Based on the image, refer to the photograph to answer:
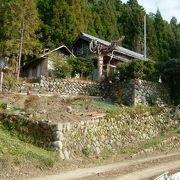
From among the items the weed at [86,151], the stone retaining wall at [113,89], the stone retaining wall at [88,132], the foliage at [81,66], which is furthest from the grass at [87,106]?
the foliage at [81,66]

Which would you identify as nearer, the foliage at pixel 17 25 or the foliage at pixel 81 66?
the foliage at pixel 81 66

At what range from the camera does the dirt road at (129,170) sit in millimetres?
8259

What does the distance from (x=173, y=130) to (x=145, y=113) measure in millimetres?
1941

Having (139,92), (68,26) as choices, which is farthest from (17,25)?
(139,92)

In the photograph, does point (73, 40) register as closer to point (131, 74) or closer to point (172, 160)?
point (131, 74)

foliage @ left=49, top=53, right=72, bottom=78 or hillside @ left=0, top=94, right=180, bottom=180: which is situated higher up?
foliage @ left=49, top=53, right=72, bottom=78

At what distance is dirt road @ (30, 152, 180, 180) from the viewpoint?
8.26 m

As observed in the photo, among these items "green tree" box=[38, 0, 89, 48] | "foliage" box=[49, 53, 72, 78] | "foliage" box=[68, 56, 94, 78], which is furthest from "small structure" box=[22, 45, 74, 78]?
"green tree" box=[38, 0, 89, 48]

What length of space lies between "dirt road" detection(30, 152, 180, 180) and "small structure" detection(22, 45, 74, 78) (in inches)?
566

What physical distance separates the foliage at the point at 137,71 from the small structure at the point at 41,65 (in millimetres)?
6994

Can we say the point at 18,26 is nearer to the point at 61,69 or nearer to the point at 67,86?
the point at 61,69

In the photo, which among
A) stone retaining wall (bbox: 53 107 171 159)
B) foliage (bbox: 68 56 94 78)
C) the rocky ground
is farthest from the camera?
foliage (bbox: 68 56 94 78)

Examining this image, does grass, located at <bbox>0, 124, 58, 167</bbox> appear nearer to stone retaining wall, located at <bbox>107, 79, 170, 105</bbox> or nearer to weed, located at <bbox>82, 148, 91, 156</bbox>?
weed, located at <bbox>82, 148, 91, 156</bbox>

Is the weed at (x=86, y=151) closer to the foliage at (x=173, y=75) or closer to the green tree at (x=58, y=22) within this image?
the foliage at (x=173, y=75)
